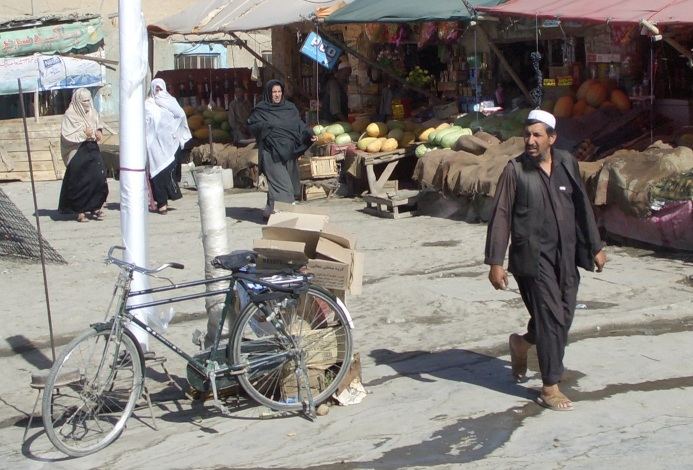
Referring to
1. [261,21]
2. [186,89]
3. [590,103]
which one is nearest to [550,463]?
[590,103]

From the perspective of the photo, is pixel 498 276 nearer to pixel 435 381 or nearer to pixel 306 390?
pixel 435 381

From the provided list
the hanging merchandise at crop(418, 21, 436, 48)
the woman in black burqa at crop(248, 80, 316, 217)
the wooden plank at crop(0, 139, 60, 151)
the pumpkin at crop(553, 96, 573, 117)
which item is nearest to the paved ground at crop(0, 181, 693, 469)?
the woman in black burqa at crop(248, 80, 316, 217)

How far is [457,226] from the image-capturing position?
11859mm

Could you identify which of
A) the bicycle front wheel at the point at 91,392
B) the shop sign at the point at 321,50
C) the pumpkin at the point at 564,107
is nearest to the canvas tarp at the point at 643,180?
the pumpkin at the point at 564,107

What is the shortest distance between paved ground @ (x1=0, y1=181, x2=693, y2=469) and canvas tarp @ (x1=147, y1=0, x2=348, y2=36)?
628 cm

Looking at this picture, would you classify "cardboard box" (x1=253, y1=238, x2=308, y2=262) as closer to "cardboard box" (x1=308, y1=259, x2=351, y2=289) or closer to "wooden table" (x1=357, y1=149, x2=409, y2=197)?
"cardboard box" (x1=308, y1=259, x2=351, y2=289)

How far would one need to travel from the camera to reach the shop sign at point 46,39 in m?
22.0

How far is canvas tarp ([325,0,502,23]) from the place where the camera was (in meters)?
12.8

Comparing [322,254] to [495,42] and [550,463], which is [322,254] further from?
[495,42]

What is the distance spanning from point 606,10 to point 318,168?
17.2 feet

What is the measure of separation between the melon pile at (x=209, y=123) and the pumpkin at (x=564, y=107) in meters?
7.74

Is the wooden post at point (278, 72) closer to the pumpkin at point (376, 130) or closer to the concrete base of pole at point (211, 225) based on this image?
the pumpkin at point (376, 130)

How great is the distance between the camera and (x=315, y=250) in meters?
6.20

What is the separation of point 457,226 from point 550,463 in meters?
6.89
